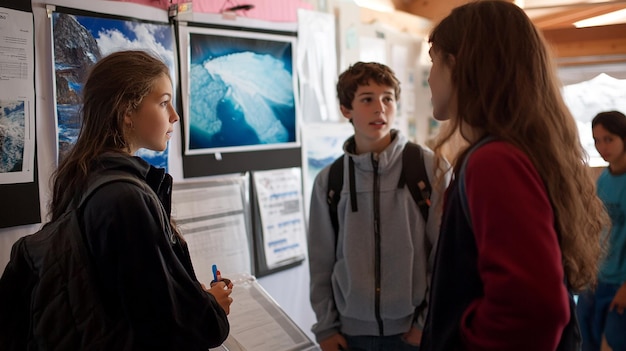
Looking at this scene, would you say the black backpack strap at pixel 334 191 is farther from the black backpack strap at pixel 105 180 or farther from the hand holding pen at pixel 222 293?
the black backpack strap at pixel 105 180

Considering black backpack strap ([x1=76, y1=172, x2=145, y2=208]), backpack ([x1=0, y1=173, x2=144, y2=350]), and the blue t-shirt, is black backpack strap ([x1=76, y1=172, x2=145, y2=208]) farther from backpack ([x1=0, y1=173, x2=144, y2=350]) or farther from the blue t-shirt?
the blue t-shirt

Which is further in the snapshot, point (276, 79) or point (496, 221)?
point (276, 79)

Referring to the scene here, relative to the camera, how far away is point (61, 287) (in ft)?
3.00

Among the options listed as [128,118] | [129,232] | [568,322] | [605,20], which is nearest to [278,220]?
[128,118]

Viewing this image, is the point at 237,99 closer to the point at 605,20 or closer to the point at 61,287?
the point at 61,287

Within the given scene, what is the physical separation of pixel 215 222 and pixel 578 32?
7.47 feet

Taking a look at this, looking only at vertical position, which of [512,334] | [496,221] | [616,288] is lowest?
[616,288]

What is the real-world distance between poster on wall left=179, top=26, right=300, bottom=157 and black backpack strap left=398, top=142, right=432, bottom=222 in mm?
734

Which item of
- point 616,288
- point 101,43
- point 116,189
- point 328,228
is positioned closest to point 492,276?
point 116,189

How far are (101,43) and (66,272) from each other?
0.93m

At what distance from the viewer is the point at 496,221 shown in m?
0.76

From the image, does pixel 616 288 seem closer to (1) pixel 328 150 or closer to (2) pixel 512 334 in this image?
(1) pixel 328 150

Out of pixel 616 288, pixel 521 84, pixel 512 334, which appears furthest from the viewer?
pixel 616 288

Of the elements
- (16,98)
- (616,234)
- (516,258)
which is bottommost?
(616,234)
